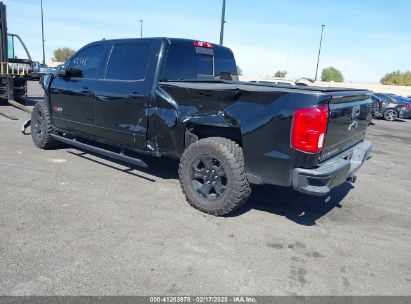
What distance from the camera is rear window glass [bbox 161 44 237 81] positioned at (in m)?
4.85

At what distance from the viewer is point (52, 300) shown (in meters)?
2.65

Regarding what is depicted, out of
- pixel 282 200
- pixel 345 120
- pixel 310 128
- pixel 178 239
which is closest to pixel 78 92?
pixel 178 239

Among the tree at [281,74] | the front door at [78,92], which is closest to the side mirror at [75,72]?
the front door at [78,92]

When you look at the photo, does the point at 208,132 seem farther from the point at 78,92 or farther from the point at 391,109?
the point at 391,109

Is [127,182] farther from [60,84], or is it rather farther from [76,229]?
[60,84]

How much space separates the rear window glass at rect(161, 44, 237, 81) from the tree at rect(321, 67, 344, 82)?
108m

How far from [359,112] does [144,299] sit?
3365 millimetres

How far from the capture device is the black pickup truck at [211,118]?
3.66 metres

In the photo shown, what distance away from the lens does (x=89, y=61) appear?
577 cm

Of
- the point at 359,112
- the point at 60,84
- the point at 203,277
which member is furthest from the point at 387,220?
the point at 60,84

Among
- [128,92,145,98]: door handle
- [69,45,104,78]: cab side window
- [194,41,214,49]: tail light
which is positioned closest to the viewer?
[128,92,145,98]: door handle

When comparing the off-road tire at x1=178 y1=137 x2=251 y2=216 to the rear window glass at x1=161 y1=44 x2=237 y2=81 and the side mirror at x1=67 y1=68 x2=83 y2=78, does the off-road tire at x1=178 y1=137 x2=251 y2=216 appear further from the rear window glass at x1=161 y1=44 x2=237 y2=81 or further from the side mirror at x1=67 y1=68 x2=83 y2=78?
the side mirror at x1=67 y1=68 x2=83 y2=78

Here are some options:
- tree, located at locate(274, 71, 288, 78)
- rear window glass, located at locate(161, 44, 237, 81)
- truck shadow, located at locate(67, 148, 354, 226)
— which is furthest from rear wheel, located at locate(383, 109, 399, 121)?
tree, located at locate(274, 71, 288, 78)

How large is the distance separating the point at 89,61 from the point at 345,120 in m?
3.85
